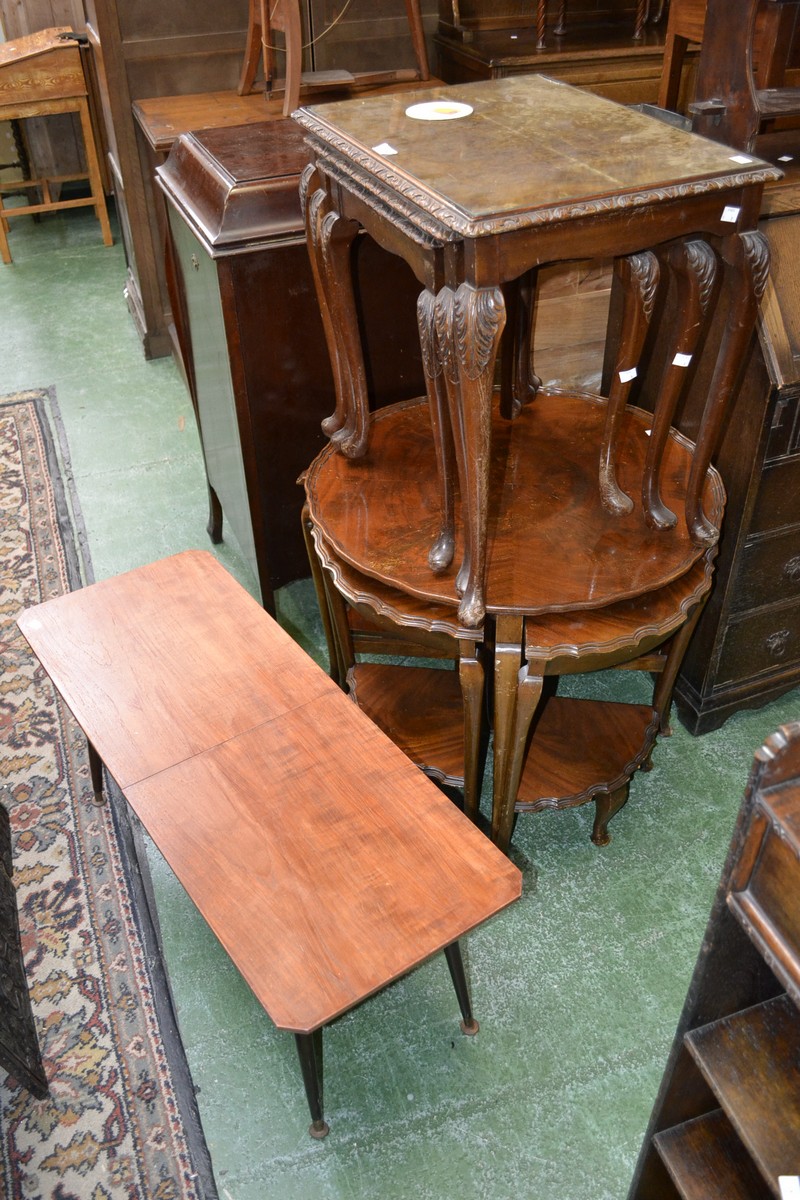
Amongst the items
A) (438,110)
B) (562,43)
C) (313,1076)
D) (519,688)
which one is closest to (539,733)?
(519,688)

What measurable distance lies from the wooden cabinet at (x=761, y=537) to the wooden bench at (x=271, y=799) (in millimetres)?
941

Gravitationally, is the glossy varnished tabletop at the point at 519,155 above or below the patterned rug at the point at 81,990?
above

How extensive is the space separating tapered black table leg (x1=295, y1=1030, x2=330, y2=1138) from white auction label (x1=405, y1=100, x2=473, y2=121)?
160 cm

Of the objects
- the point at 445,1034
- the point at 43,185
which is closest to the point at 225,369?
the point at 445,1034

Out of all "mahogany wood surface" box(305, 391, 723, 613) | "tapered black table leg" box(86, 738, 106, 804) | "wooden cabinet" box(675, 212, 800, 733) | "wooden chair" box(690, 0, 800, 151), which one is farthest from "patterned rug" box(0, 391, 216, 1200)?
"wooden chair" box(690, 0, 800, 151)

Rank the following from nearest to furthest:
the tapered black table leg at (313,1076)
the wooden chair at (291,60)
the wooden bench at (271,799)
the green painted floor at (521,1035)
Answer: the wooden bench at (271,799) < the tapered black table leg at (313,1076) < the green painted floor at (521,1035) < the wooden chair at (291,60)

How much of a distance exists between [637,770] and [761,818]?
1.42m

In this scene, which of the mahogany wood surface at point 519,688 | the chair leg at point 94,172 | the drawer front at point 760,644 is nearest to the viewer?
the mahogany wood surface at point 519,688

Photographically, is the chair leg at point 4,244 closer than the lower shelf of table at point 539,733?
No

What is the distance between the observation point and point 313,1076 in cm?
167

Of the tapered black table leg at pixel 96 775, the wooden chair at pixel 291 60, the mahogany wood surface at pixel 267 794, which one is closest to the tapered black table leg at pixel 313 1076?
the mahogany wood surface at pixel 267 794

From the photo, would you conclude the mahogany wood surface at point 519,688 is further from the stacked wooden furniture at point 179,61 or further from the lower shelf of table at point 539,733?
the stacked wooden furniture at point 179,61

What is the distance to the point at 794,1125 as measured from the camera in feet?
3.81

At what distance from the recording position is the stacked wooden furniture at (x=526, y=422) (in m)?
1.58
